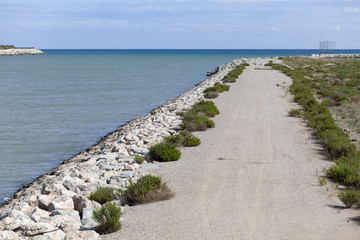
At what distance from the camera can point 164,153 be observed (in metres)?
10.5

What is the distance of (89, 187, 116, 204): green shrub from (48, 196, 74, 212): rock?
0.46 metres

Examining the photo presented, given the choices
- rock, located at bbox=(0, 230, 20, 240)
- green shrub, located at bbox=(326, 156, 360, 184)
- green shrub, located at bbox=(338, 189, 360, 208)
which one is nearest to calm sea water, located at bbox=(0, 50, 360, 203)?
rock, located at bbox=(0, 230, 20, 240)

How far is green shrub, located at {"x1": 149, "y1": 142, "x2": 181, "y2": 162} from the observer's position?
10398mm

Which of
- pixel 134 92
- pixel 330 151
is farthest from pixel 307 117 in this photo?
pixel 134 92

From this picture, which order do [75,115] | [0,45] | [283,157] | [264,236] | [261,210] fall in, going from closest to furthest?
[264,236]
[261,210]
[283,157]
[75,115]
[0,45]

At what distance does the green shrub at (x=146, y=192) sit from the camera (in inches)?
290

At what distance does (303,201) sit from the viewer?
7.43m

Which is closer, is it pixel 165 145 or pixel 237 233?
pixel 237 233

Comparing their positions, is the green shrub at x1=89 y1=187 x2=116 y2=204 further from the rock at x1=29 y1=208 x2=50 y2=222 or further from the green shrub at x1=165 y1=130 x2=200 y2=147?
the green shrub at x1=165 y1=130 x2=200 y2=147

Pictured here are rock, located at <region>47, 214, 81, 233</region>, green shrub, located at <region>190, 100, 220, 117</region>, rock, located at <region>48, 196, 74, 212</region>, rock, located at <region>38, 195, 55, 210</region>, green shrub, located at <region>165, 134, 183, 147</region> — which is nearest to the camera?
rock, located at <region>47, 214, 81, 233</region>

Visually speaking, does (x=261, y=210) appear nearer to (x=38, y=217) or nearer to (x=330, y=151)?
(x=38, y=217)

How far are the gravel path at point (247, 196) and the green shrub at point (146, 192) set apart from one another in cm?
15

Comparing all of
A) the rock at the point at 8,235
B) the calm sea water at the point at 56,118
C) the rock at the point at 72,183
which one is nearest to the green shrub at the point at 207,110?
the calm sea water at the point at 56,118

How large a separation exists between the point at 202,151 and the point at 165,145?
1.06 metres
